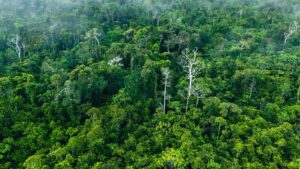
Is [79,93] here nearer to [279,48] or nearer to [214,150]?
[214,150]

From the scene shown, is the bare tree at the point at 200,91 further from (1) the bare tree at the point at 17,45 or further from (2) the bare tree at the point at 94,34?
(1) the bare tree at the point at 17,45

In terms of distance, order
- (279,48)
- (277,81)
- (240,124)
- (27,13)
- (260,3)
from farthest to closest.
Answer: (260,3) → (27,13) → (279,48) → (277,81) → (240,124)

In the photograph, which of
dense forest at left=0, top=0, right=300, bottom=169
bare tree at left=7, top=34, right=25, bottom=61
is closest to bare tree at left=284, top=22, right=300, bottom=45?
dense forest at left=0, top=0, right=300, bottom=169

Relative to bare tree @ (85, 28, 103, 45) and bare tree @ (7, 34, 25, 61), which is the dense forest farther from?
bare tree @ (7, 34, 25, 61)

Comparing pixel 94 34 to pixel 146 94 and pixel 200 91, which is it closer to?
pixel 146 94

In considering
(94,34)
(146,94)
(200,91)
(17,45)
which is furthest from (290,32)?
(17,45)

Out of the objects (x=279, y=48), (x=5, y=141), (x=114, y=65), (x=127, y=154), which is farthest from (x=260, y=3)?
(x=5, y=141)

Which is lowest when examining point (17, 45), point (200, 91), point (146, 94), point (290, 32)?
point (146, 94)
